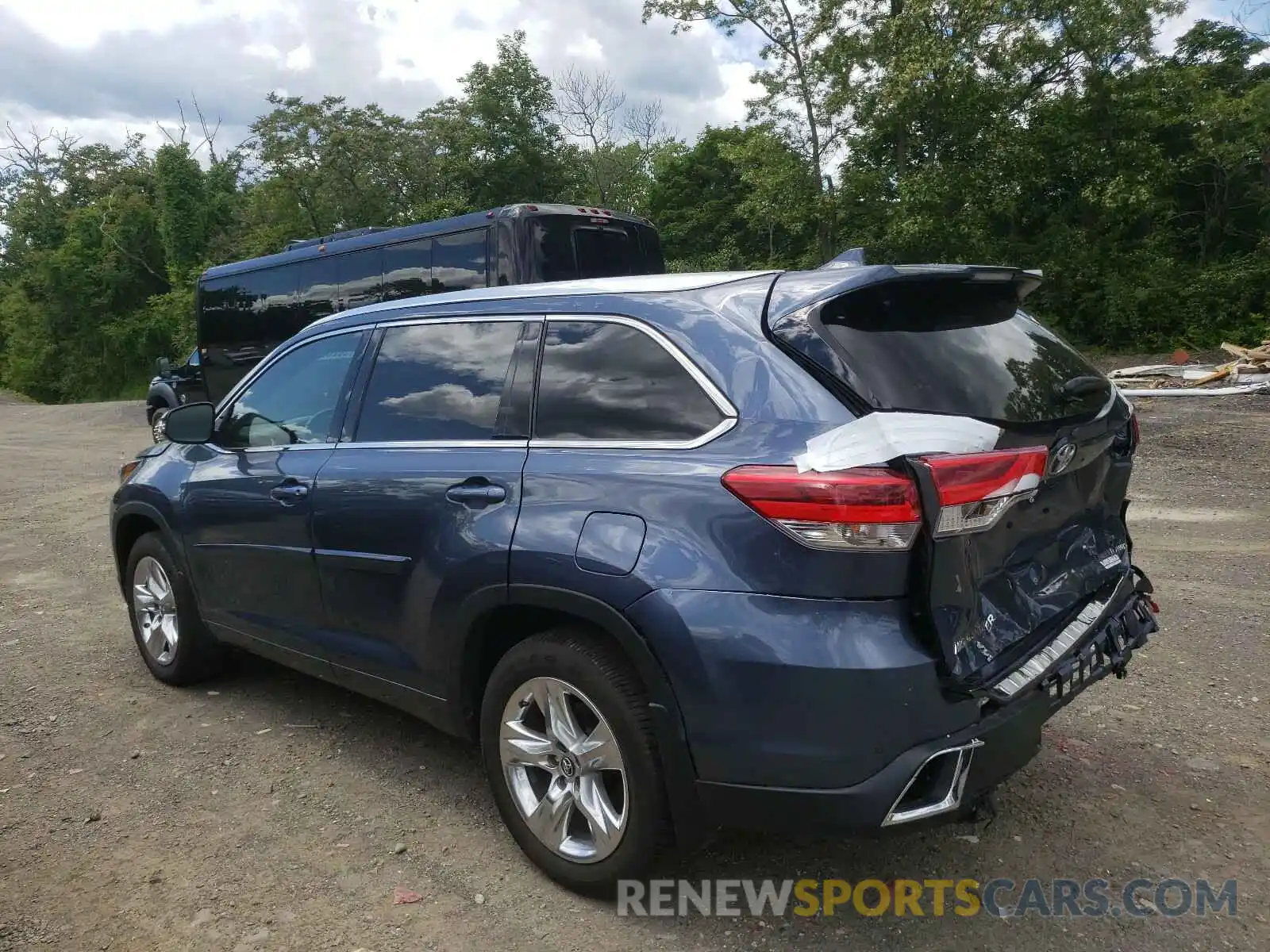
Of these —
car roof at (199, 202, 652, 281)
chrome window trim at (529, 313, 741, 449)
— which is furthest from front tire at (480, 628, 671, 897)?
car roof at (199, 202, 652, 281)

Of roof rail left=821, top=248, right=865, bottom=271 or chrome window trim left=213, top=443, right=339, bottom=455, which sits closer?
roof rail left=821, top=248, right=865, bottom=271

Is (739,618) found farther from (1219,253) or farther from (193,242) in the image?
(193,242)

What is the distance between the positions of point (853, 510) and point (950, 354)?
702mm

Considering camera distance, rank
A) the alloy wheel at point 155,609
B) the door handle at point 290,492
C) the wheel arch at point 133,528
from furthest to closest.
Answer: the alloy wheel at point 155,609 < the wheel arch at point 133,528 < the door handle at point 290,492

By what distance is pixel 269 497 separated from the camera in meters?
3.71

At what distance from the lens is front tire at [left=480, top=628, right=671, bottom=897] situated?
2521 mm

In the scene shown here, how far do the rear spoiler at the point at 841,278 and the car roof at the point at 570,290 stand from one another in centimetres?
18

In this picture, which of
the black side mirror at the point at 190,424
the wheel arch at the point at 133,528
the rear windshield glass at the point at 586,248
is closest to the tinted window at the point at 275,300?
the rear windshield glass at the point at 586,248

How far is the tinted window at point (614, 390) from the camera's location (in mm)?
2588

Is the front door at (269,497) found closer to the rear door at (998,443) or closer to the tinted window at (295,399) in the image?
the tinted window at (295,399)

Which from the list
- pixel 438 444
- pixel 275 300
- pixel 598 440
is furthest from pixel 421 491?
pixel 275 300

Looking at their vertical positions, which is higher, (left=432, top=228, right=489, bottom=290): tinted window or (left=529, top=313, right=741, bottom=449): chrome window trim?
(left=432, top=228, right=489, bottom=290): tinted window

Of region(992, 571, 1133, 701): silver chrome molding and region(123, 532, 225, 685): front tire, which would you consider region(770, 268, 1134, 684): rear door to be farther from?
region(123, 532, 225, 685): front tire

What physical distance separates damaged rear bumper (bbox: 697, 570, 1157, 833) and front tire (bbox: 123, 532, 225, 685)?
2926mm
